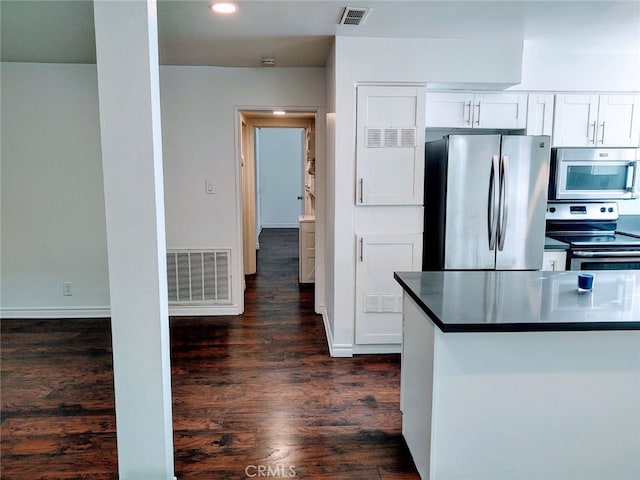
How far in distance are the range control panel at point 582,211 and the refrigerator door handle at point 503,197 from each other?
2.77ft

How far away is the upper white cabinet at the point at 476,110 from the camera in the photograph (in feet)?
11.4

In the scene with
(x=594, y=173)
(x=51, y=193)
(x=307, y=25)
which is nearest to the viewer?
(x=307, y=25)

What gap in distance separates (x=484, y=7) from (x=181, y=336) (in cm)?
A: 334

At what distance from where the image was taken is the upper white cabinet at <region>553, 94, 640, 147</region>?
3590mm

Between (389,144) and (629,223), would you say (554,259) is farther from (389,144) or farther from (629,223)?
(389,144)

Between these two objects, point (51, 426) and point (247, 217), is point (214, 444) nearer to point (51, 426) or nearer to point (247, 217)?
point (51, 426)

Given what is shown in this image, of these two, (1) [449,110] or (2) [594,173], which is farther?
(2) [594,173]

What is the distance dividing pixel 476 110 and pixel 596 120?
100cm

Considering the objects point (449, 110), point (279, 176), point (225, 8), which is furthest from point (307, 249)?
point (279, 176)

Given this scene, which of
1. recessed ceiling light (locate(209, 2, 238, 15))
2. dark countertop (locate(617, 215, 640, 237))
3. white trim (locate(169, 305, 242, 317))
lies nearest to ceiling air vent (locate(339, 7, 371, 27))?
recessed ceiling light (locate(209, 2, 238, 15))

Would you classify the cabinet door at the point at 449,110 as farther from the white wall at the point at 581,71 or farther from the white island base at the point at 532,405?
the white island base at the point at 532,405

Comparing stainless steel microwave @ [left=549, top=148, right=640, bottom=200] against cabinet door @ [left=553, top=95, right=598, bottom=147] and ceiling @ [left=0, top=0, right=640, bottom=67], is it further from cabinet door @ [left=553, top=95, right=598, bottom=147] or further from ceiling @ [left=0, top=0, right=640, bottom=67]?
ceiling @ [left=0, top=0, right=640, bottom=67]

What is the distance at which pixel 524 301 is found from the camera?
6.43 feet

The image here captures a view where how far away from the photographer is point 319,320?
4.35 metres
